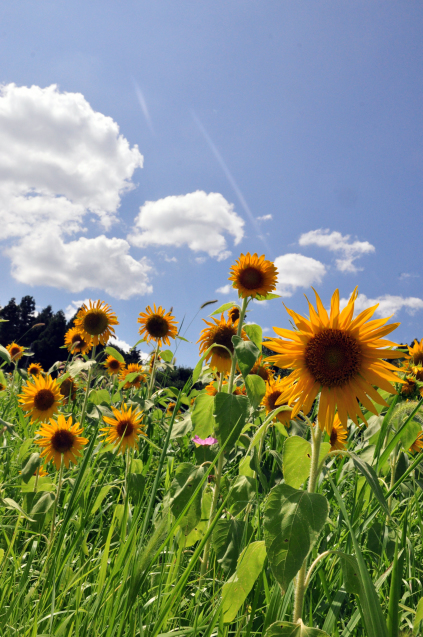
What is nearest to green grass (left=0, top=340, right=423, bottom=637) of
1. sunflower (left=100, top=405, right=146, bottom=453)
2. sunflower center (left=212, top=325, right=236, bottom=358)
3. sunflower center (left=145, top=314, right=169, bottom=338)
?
sunflower (left=100, top=405, right=146, bottom=453)

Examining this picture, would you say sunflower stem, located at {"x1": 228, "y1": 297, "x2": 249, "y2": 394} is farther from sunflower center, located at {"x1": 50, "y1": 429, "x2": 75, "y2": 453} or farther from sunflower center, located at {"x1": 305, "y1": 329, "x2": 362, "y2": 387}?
sunflower center, located at {"x1": 50, "y1": 429, "x2": 75, "y2": 453}

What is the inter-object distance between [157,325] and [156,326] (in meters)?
0.02

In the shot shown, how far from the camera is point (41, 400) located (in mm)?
3789

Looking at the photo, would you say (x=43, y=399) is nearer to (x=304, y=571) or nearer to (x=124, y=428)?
(x=124, y=428)

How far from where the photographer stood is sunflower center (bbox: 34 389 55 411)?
3.77m

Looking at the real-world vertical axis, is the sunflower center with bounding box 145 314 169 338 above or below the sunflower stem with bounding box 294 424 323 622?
above

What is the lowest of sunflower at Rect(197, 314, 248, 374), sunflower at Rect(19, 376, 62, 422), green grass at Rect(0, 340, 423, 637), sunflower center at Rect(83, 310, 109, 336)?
green grass at Rect(0, 340, 423, 637)

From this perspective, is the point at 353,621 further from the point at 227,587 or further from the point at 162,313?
the point at 162,313

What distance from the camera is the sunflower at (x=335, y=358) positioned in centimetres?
158

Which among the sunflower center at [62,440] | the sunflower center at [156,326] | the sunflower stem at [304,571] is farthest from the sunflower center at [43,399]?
the sunflower stem at [304,571]

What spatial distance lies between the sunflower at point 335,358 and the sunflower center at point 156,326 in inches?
145

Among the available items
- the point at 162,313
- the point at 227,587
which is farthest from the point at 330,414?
the point at 162,313

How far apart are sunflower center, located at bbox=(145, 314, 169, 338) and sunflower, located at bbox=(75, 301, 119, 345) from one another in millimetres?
430

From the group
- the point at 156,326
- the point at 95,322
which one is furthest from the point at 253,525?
the point at 95,322
